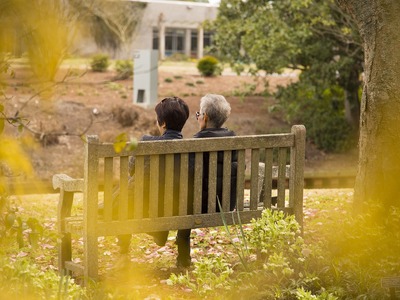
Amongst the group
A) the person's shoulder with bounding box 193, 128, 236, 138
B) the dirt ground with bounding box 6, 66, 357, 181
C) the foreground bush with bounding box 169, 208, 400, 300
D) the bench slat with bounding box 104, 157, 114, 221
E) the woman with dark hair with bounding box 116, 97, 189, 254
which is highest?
the woman with dark hair with bounding box 116, 97, 189, 254

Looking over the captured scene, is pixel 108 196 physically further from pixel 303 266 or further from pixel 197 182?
pixel 303 266

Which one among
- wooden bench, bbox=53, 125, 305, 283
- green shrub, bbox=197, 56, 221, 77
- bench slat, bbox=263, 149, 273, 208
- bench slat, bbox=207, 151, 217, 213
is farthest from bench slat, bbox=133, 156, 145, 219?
green shrub, bbox=197, 56, 221, 77

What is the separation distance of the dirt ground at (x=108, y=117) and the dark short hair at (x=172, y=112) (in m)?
16.2

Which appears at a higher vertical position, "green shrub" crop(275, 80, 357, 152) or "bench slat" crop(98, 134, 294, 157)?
"bench slat" crop(98, 134, 294, 157)

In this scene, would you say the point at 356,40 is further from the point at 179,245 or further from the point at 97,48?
the point at 97,48

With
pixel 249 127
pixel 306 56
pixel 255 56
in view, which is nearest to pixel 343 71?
pixel 306 56

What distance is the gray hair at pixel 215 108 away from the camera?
6492mm

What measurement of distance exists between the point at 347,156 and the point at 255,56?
4.99 metres

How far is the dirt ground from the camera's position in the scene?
81.4 ft

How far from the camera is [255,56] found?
75.3 feet

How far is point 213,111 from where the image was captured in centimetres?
652

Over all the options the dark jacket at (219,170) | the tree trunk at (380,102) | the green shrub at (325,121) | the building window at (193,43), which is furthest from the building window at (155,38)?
the dark jacket at (219,170)

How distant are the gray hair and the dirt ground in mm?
16234

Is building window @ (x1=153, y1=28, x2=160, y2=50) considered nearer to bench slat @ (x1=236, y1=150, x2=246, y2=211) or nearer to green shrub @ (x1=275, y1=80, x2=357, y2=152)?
green shrub @ (x1=275, y1=80, x2=357, y2=152)
